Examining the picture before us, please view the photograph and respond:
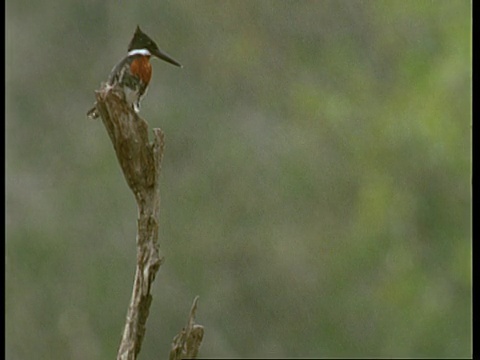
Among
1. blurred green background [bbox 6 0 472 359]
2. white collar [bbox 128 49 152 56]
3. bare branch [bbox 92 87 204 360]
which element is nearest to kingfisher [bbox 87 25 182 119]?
white collar [bbox 128 49 152 56]

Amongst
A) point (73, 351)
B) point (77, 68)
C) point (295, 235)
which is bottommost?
point (73, 351)

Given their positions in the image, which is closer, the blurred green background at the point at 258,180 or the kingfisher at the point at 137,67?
the kingfisher at the point at 137,67

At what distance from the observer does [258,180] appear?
27.3 feet

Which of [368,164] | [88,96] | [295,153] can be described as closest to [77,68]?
[88,96]

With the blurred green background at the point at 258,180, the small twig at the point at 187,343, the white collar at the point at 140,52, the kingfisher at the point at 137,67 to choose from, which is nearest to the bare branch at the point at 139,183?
the small twig at the point at 187,343

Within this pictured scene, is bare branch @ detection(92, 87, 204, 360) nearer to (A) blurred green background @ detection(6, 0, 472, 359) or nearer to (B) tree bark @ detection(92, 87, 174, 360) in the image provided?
(B) tree bark @ detection(92, 87, 174, 360)

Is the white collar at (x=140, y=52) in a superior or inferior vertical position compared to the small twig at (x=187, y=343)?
superior

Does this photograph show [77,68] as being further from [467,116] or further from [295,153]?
[467,116]

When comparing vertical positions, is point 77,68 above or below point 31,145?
above

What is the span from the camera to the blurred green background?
25.7ft

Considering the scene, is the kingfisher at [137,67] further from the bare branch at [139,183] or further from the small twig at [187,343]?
the small twig at [187,343]

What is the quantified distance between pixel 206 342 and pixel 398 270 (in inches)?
57.4

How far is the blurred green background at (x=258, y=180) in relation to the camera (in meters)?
7.84

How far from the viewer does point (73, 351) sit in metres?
7.71
